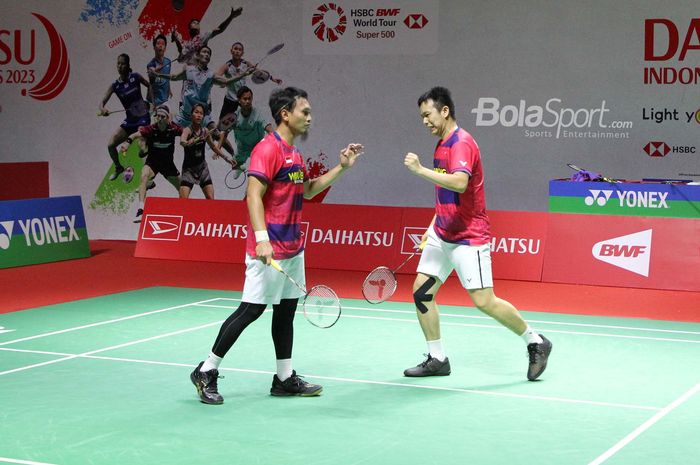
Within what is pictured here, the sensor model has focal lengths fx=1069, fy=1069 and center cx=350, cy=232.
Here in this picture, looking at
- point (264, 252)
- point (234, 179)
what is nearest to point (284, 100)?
point (264, 252)

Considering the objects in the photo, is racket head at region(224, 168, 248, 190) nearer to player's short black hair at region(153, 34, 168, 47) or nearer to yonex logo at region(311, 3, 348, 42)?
player's short black hair at region(153, 34, 168, 47)

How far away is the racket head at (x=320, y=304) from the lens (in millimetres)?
7004

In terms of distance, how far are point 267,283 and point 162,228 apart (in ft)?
28.1

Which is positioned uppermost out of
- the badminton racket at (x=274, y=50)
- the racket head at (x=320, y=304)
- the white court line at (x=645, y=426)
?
the badminton racket at (x=274, y=50)

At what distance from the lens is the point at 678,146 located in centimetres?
1478

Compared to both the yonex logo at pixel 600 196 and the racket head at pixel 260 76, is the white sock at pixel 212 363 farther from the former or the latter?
the racket head at pixel 260 76

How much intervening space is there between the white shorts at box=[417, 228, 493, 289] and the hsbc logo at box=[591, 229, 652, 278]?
534 centimetres

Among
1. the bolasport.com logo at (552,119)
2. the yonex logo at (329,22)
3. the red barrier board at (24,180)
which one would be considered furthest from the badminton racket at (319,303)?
the red barrier board at (24,180)

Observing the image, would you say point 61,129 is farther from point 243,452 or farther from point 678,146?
point 243,452

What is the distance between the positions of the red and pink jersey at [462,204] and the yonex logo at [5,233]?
8.22m

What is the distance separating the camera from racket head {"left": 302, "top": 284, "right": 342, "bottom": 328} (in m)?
7.00

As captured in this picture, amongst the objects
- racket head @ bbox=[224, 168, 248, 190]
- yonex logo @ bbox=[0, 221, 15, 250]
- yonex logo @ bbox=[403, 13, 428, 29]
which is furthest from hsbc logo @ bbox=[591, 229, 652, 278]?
yonex logo @ bbox=[0, 221, 15, 250]

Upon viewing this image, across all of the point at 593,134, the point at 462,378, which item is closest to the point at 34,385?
the point at 462,378

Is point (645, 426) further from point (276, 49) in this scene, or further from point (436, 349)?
point (276, 49)
